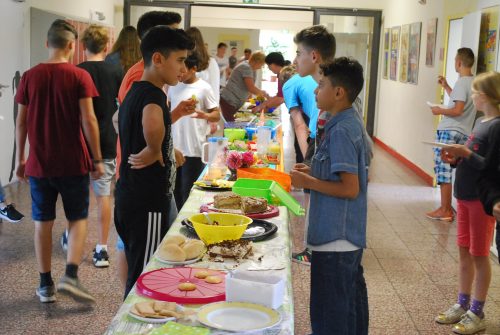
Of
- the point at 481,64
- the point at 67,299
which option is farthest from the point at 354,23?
the point at 67,299

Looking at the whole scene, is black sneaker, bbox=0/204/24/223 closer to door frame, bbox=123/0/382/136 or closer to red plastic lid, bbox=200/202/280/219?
red plastic lid, bbox=200/202/280/219

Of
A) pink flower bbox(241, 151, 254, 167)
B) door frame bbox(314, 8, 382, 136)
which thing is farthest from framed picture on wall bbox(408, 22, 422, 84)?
pink flower bbox(241, 151, 254, 167)

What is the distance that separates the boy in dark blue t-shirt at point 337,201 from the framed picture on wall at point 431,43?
6.13 metres

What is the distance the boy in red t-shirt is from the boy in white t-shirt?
753 mm

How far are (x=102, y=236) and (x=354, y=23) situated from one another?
374 inches

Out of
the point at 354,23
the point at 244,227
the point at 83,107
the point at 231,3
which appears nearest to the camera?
the point at 244,227

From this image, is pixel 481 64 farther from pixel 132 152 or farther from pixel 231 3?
pixel 231 3

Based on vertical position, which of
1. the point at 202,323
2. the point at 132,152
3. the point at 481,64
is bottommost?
the point at 202,323

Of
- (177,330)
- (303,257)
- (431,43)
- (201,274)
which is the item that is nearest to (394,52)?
(431,43)

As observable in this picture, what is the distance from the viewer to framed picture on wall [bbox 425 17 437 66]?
833 cm

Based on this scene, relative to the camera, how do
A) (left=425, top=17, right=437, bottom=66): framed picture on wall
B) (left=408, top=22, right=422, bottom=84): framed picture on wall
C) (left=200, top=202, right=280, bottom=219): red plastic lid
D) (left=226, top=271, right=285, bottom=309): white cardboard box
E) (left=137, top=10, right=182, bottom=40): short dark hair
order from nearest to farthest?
(left=226, top=271, right=285, bottom=309): white cardboard box < (left=200, top=202, right=280, bottom=219): red plastic lid < (left=137, top=10, right=182, bottom=40): short dark hair < (left=425, top=17, right=437, bottom=66): framed picture on wall < (left=408, top=22, right=422, bottom=84): framed picture on wall

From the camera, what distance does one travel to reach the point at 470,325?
3.67 m

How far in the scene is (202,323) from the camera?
5.56 feet

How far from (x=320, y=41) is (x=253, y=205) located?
3.66 feet
